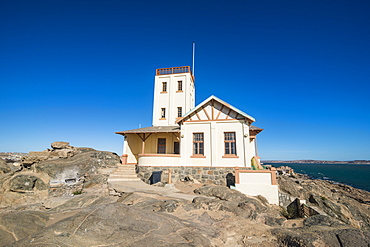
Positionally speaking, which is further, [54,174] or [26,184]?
[54,174]

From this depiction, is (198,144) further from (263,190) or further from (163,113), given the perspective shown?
(163,113)

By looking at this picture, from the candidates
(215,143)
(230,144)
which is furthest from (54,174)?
(230,144)

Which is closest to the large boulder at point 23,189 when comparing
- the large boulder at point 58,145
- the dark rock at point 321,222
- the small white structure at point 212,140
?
the large boulder at point 58,145

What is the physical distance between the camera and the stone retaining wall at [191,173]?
588 inches

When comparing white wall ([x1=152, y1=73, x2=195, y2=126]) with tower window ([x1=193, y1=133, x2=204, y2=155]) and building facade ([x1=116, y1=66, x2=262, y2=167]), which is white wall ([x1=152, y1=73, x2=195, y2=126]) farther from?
tower window ([x1=193, y1=133, x2=204, y2=155])

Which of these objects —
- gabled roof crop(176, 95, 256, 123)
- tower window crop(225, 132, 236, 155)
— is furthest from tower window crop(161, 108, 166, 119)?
tower window crop(225, 132, 236, 155)

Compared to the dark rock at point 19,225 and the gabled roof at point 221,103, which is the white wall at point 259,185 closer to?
the gabled roof at point 221,103

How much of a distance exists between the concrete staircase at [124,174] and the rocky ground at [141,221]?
61.1 inches

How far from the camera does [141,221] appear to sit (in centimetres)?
510

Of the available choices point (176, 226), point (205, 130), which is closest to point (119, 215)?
point (176, 226)

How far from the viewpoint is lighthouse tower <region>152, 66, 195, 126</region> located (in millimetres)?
23156

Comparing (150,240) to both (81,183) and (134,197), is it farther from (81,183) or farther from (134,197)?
(81,183)

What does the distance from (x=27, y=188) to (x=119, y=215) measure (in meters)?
11.6

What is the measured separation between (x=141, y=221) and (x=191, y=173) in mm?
10880
